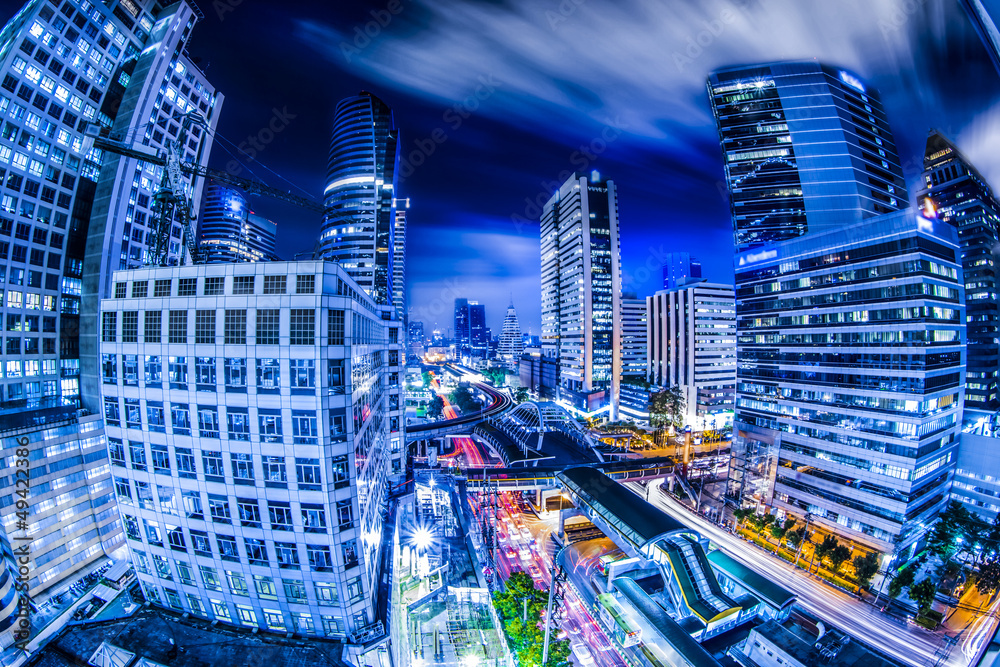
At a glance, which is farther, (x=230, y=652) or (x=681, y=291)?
(x=681, y=291)

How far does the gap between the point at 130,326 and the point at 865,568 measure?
68590mm

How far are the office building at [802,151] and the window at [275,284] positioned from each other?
7306cm

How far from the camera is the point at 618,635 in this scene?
29609mm

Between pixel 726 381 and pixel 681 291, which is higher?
pixel 681 291

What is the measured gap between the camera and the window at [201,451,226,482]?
72.0 ft

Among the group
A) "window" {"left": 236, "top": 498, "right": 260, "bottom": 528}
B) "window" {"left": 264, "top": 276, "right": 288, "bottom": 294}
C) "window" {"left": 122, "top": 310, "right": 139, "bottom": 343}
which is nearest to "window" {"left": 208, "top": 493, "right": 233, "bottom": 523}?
"window" {"left": 236, "top": 498, "right": 260, "bottom": 528}

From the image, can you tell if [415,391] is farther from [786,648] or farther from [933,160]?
[933,160]

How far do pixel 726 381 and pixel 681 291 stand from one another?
27448 millimetres

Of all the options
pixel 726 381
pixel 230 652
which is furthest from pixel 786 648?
pixel 726 381

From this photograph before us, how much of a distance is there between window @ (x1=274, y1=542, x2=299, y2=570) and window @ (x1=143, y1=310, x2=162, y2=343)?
15808 mm

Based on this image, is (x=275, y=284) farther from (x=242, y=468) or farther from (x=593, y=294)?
(x=593, y=294)

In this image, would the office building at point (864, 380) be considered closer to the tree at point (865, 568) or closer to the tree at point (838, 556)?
the tree at point (838, 556)

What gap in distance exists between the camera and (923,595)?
31734mm

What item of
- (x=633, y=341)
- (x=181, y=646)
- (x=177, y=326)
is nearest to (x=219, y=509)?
(x=181, y=646)
